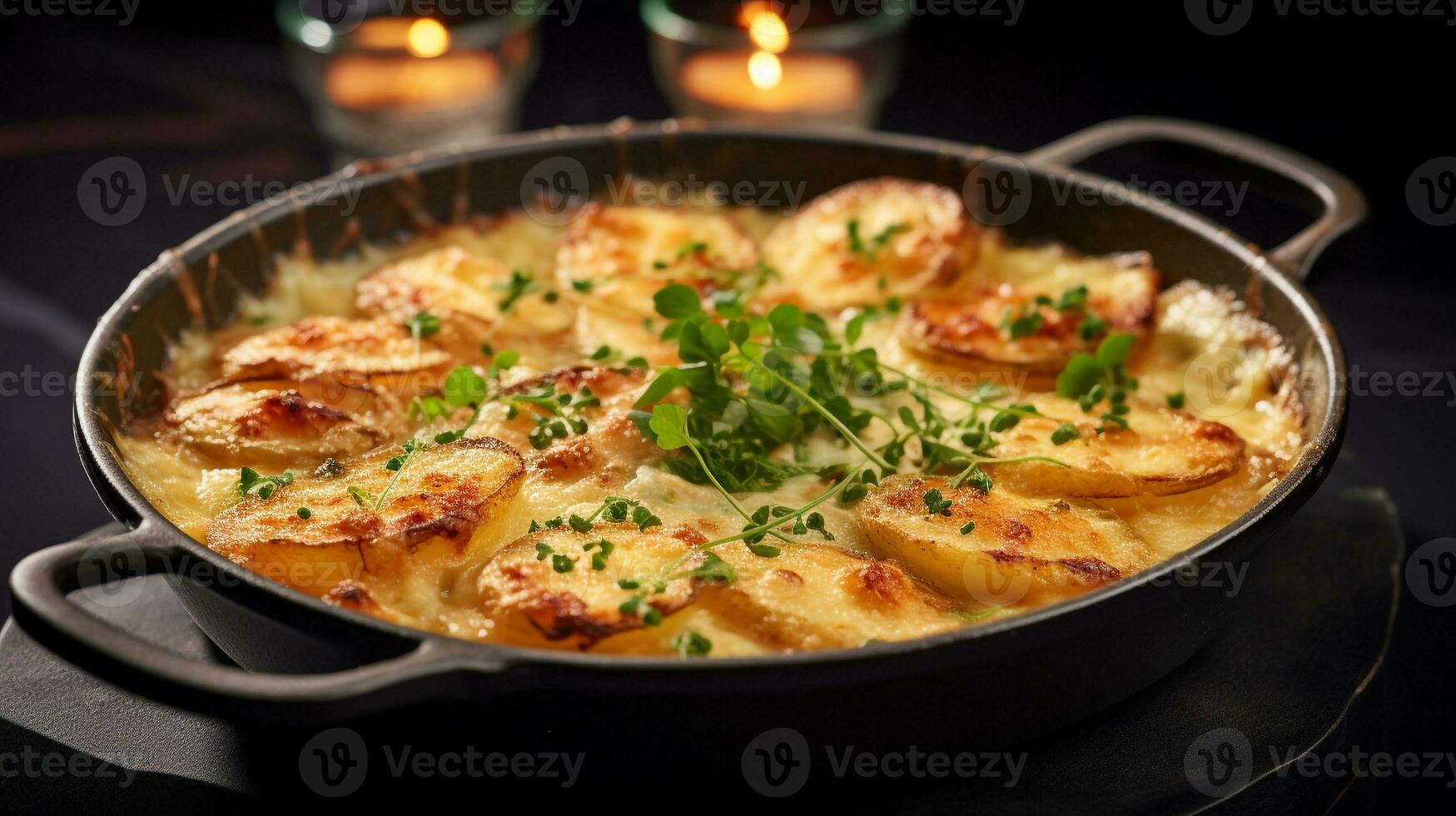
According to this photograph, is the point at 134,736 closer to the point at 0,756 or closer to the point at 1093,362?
the point at 0,756

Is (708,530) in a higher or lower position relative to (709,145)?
lower

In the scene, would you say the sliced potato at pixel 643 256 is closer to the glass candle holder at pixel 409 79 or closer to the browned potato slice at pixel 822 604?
the browned potato slice at pixel 822 604

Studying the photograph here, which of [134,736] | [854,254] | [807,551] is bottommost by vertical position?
[134,736]

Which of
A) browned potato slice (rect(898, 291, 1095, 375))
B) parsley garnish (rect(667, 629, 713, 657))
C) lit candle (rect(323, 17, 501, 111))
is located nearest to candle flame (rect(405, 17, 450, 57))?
lit candle (rect(323, 17, 501, 111))

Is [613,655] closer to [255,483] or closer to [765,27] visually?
[255,483]

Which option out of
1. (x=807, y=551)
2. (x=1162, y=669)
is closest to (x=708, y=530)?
(x=807, y=551)

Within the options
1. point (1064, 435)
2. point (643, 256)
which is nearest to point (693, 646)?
point (1064, 435)

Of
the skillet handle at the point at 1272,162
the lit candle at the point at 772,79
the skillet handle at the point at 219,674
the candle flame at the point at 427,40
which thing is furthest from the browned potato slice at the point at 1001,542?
the candle flame at the point at 427,40

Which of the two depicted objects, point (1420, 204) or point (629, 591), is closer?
point (629, 591)
